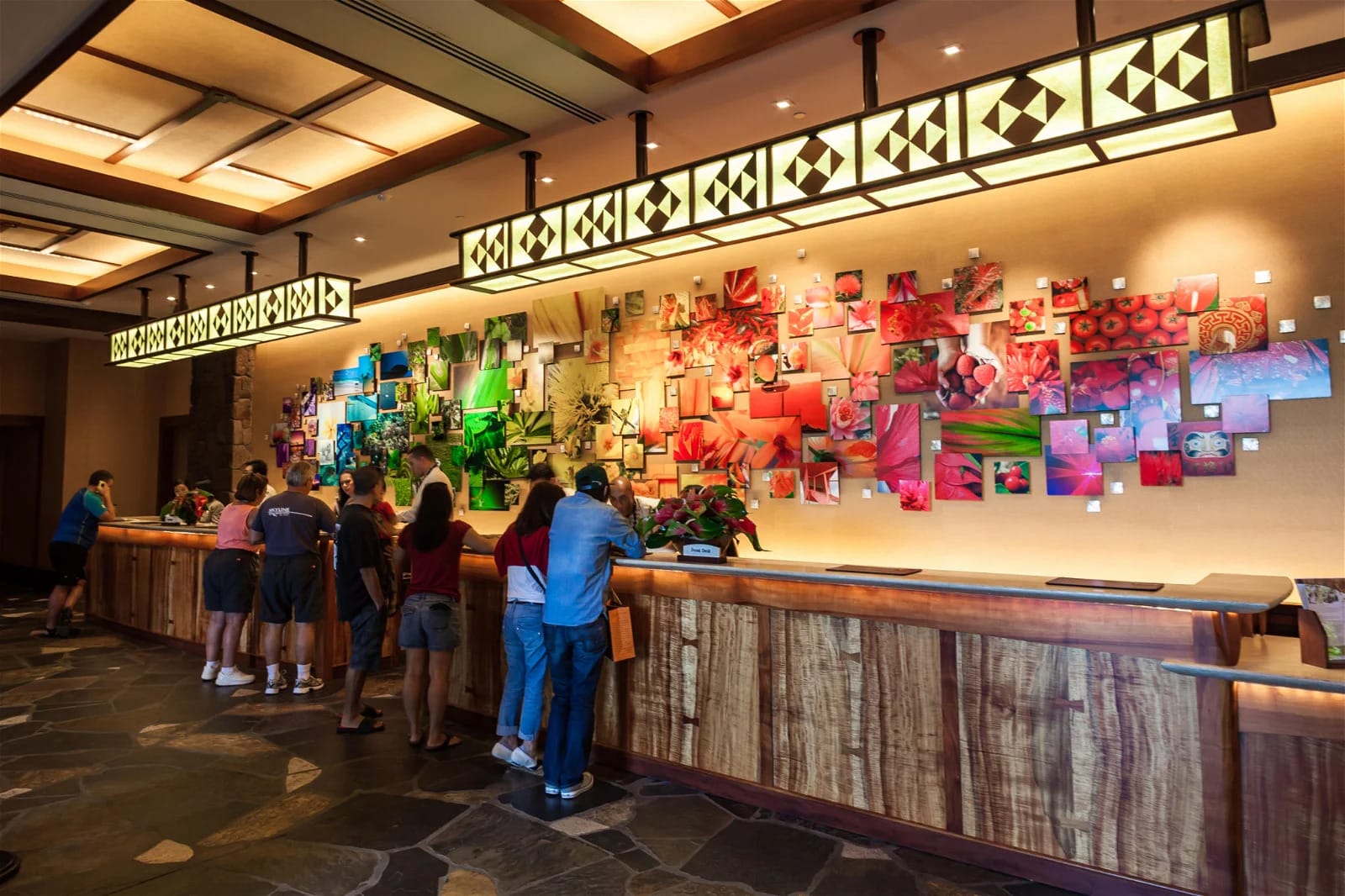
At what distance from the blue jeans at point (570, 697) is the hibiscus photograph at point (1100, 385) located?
3162 mm

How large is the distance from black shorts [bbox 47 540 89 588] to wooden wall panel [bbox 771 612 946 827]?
8.09 metres

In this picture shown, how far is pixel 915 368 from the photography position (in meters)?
5.56

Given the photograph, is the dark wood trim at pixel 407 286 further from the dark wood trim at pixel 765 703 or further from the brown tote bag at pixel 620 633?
the dark wood trim at pixel 765 703

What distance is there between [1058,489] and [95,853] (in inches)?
207

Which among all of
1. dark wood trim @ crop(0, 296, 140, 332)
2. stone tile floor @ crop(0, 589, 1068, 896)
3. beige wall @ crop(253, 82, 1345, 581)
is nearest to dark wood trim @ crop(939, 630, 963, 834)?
stone tile floor @ crop(0, 589, 1068, 896)

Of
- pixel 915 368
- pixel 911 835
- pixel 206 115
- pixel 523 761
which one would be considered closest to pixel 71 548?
pixel 206 115

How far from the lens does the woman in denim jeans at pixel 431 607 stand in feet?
15.4

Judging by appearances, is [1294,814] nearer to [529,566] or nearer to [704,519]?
[704,519]

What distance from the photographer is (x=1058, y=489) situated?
4.97 m

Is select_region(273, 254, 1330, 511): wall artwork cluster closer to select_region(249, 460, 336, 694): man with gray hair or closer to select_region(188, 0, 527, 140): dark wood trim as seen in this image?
select_region(188, 0, 527, 140): dark wood trim

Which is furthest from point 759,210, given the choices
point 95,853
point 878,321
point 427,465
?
point 95,853

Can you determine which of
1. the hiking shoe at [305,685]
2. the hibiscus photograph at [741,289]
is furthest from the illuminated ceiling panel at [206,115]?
the hiking shoe at [305,685]

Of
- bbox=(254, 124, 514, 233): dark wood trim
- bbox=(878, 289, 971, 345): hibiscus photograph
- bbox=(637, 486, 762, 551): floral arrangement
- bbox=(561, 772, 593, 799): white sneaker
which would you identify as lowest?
bbox=(561, 772, 593, 799): white sneaker

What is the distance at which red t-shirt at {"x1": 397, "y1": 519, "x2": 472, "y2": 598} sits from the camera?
15.4 ft
